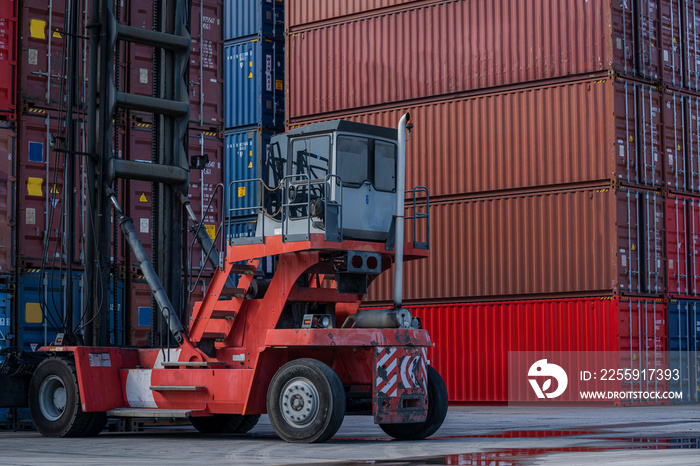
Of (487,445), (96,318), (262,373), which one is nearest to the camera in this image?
(487,445)

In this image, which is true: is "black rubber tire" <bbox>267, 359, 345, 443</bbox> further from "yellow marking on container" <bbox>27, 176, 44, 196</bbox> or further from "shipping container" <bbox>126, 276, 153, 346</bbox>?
"yellow marking on container" <bbox>27, 176, 44, 196</bbox>

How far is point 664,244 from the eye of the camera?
76.2 feet

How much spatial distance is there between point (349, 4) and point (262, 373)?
53.2 ft

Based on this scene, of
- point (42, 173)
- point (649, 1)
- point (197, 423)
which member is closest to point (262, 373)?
point (197, 423)

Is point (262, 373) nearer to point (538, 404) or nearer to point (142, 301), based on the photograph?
point (142, 301)

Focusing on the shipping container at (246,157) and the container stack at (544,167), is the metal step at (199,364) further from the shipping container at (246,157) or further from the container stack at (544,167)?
the shipping container at (246,157)

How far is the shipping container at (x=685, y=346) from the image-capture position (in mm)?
22859

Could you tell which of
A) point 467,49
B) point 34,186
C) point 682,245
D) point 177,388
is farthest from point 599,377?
point 34,186

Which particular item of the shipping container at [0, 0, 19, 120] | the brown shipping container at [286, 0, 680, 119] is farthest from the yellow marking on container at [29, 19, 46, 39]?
the brown shipping container at [286, 0, 680, 119]

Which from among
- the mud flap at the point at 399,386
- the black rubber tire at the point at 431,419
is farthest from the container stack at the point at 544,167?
the mud flap at the point at 399,386

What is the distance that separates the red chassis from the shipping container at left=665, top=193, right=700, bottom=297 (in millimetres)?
12073

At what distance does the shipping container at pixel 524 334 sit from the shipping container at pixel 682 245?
87cm

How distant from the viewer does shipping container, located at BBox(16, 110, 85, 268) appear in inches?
617

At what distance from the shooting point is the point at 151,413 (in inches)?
508
